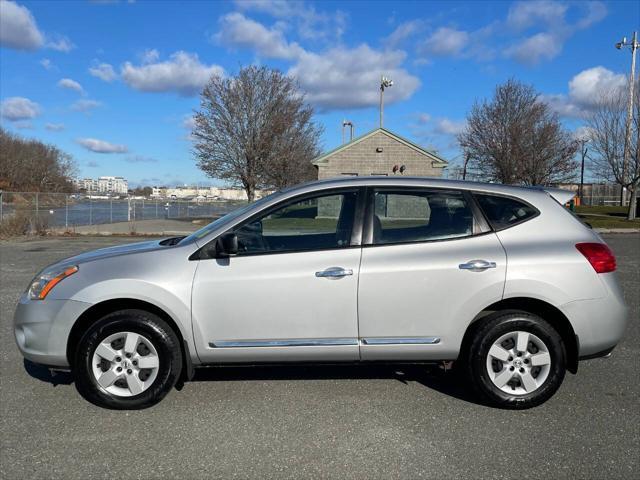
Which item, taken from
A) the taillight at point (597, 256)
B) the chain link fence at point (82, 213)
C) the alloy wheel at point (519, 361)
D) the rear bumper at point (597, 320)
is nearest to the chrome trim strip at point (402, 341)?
the alloy wheel at point (519, 361)

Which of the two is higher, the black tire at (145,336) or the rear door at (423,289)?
the rear door at (423,289)

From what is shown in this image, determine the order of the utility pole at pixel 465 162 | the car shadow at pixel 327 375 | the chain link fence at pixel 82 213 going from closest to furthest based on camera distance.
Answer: the car shadow at pixel 327 375 < the chain link fence at pixel 82 213 < the utility pole at pixel 465 162

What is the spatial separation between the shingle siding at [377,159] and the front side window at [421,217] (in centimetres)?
2178

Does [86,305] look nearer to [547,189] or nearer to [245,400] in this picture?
[245,400]

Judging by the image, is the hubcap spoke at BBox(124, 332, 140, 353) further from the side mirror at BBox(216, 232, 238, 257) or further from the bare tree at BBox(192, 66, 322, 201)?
the bare tree at BBox(192, 66, 322, 201)

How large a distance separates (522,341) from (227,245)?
2.32 metres

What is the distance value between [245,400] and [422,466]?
60.0 inches

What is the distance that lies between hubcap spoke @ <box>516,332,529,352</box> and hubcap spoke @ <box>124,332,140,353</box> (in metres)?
2.86

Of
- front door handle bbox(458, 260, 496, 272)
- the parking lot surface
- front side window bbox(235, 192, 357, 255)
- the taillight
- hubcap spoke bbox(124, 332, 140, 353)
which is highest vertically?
front side window bbox(235, 192, 357, 255)

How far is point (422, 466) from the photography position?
2949 millimetres

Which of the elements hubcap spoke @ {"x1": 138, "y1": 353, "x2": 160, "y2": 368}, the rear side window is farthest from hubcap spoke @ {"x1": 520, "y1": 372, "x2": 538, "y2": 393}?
hubcap spoke @ {"x1": 138, "y1": 353, "x2": 160, "y2": 368}

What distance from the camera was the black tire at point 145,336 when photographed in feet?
11.7

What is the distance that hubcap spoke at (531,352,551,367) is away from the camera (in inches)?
143

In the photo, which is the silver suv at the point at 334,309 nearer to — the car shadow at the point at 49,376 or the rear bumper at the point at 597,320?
the rear bumper at the point at 597,320
